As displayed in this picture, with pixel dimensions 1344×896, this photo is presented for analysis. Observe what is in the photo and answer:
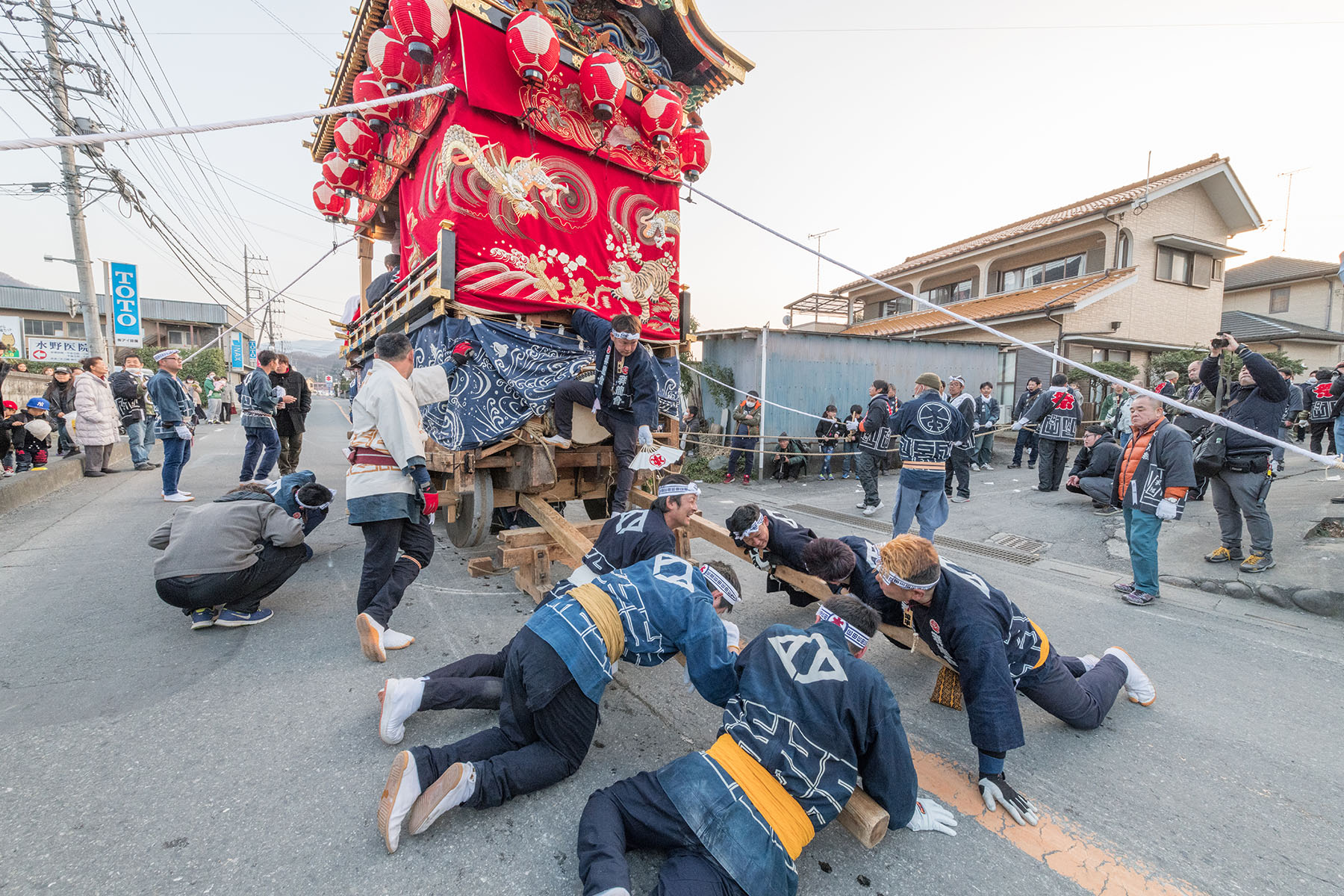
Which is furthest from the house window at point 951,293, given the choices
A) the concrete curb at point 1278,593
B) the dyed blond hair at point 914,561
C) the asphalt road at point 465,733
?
the dyed blond hair at point 914,561

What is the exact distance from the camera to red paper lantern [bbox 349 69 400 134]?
207 inches

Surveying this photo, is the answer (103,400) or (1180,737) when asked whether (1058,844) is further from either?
(103,400)

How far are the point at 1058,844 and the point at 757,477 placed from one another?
9.09 metres

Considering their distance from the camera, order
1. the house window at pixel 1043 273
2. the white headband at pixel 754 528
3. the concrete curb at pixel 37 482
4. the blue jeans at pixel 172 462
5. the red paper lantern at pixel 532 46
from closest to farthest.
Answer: the white headband at pixel 754 528, the red paper lantern at pixel 532 46, the concrete curb at pixel 37 482, the blue jeans at pixel 172 462, the house window at pixel 1043 273

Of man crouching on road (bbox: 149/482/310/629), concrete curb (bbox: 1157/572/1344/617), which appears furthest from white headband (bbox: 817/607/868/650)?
concrete curb (bbox: 1157/572/1344/617)

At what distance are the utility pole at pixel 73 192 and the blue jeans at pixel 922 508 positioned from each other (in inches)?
638

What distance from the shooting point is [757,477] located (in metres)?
11.1

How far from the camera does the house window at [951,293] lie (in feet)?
63.8

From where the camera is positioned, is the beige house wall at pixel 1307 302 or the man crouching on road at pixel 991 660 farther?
the beige house wall at pixel 1307 302

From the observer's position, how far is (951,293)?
20.1 metres

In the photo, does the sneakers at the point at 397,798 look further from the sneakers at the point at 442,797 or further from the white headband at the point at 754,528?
the white headband at the point at 754,528

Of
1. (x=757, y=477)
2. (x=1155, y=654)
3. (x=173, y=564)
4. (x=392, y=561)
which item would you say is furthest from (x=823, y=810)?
(x=757, y=477)

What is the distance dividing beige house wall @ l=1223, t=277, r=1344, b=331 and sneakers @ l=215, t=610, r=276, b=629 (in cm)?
3308

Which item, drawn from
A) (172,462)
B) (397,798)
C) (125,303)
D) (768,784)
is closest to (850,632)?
(768,784)
